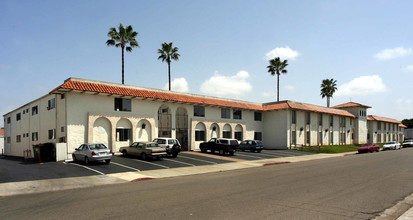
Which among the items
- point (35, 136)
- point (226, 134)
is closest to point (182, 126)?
point (226, 134)

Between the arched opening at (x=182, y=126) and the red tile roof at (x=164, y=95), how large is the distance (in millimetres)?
1716

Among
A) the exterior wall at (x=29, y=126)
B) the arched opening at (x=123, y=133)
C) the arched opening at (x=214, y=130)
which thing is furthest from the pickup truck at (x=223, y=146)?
the exterior wall at (x=29, y=126)

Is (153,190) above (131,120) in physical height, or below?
below

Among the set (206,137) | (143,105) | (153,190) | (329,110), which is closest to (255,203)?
(153,190)

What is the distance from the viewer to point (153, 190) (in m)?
12.2

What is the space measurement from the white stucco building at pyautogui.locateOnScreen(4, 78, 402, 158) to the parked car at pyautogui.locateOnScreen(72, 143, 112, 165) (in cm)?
283

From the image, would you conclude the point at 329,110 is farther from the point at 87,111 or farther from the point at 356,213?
the point at 356,213

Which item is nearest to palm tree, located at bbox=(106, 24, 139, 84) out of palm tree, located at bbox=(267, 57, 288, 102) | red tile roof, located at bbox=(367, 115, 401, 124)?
palm tree, located at bbox=(267, 57, 288, 102)

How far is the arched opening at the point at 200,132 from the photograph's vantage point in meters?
35.8

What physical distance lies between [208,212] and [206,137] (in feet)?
92.4

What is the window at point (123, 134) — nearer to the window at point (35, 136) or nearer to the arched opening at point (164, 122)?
the arched opening at point (164, 122)

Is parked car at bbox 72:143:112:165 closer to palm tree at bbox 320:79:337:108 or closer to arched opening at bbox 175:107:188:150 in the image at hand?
arched opening at bbox 175:107:188:150

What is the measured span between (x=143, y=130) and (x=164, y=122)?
3972 millimetres

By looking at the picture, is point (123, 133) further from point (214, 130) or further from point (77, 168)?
point (214, 130)
